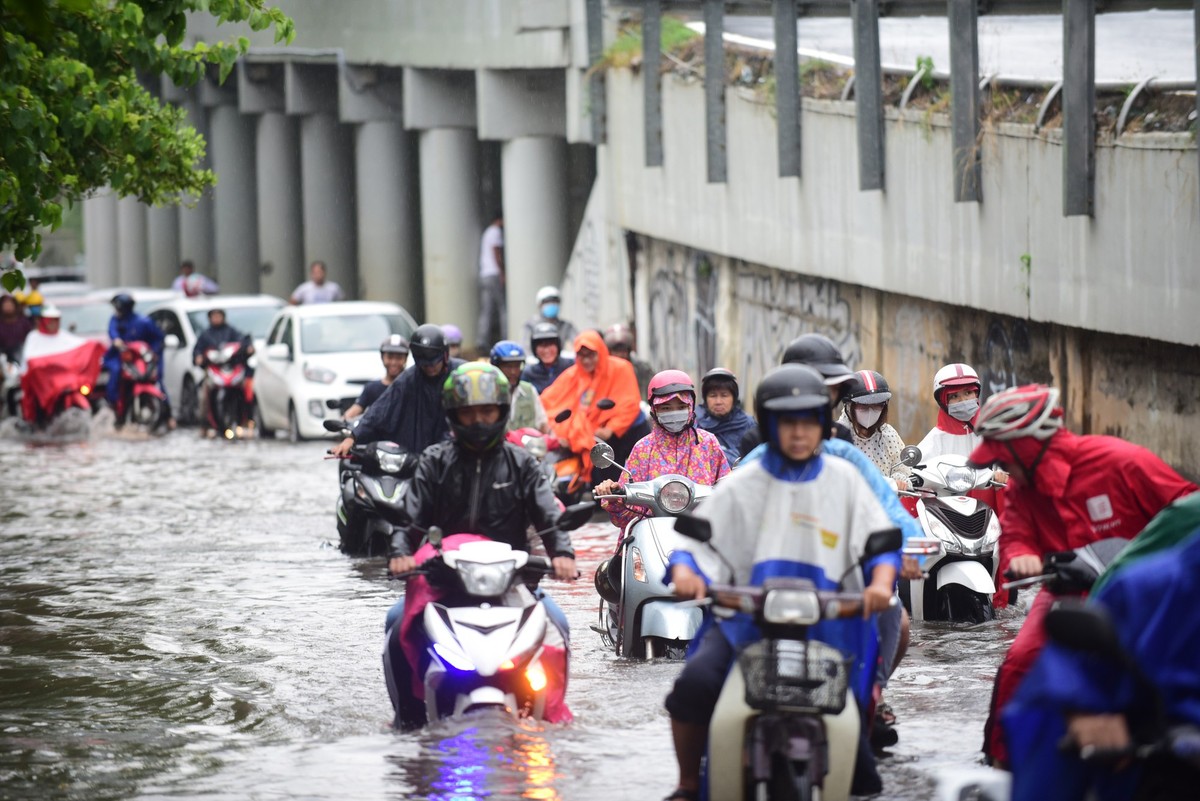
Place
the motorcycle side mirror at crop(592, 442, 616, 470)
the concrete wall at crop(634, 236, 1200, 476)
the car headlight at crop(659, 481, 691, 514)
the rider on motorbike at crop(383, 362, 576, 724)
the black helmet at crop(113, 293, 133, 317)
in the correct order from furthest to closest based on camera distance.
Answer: the black helmet at crop(113, 293, 133, 317)
the concrete wall at crop(634, 236, 1200, 476)
the car headlight at crop(659, 481, 691, 514)
the motorcycle side mirror at crop(592, 442, 616, 470)
the rider on motorbike at crop(383, 362, 576, 724)

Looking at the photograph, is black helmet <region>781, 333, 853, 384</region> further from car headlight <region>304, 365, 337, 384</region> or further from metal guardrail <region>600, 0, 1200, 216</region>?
car headlight <region>304, 365, 337, 384</region>

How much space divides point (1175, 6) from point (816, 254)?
645cm

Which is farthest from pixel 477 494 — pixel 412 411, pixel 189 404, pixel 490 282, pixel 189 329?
pixel 490 282

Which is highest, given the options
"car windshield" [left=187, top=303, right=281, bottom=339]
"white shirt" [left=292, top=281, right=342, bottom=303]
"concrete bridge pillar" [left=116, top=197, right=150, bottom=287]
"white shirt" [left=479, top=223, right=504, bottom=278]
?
"concrete bridge pillar" [left=116, top=197, right=150, bottom=287]

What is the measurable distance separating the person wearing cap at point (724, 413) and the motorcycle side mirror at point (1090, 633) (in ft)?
20.3

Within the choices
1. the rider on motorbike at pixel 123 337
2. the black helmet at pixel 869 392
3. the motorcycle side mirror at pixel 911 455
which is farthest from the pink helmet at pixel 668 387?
the rider on motorbike at pixel 123 337

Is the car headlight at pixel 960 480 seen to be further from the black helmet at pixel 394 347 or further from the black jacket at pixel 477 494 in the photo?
the black helmet at pixel 394 347

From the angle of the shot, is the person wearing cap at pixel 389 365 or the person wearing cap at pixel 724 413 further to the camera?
the person wearing cap at pixel 389 365

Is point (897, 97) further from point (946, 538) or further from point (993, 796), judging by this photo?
point (993, 796)

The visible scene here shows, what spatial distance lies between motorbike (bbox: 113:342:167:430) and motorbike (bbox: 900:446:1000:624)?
1795 centimetres

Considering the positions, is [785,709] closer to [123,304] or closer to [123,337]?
[123,337]

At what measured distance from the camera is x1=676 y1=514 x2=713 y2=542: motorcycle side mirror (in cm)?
621

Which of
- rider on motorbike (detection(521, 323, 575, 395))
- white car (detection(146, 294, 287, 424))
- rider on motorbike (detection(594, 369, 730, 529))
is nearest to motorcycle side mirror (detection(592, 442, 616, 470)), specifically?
rider on motorbike (detection(594, 369, 730, 529))

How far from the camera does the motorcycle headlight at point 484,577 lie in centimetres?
760
